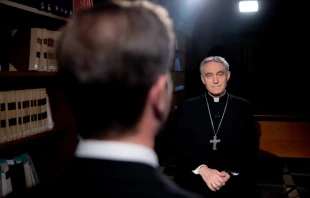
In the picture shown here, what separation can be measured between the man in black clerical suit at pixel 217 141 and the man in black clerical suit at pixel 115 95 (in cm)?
164

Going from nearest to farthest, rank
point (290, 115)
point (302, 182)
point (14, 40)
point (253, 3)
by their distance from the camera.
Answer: point (14, 40) → point (302, 182) → point (290, 115) → point (253, 3)

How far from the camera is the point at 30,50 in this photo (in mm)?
2076

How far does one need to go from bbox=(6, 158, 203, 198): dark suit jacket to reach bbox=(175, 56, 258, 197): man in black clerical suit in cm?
165

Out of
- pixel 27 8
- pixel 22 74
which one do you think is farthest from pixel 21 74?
pixel 27 8

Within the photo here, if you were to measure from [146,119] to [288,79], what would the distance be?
6.87 metres

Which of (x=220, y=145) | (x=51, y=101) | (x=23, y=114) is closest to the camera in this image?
(x=23, y=114)

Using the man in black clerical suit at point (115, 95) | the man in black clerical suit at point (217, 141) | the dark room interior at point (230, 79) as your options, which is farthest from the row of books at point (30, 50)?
the man in black clerical suit at point (115, 95)

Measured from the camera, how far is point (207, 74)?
2342 mm

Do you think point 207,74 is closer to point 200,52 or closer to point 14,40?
point 14,40

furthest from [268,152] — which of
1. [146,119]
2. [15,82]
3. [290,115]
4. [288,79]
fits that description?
[146,119]

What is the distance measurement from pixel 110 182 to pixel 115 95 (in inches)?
5.5

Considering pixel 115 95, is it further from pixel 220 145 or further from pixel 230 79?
pixel 230 79

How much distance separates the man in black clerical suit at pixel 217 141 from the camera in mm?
2191

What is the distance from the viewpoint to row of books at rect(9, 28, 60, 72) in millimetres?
2078
